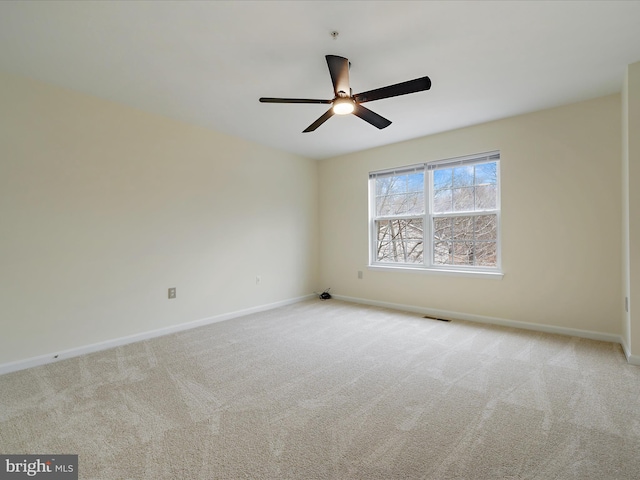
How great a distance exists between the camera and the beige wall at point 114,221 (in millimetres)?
2609

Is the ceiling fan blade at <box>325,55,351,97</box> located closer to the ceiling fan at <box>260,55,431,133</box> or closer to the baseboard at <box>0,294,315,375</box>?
the ceiling fan at <box>260,55,431,133</box>

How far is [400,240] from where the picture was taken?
4.71 metres

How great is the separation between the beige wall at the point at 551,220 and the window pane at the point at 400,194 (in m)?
0.32

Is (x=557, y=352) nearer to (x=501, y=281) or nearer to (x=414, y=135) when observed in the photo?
(x=501, y=281)

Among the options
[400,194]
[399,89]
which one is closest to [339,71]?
[399,89]

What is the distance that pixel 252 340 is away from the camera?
326 centimetres

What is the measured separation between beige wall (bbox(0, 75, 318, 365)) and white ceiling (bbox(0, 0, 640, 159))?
0.38m

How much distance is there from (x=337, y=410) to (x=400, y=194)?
3.46 meters

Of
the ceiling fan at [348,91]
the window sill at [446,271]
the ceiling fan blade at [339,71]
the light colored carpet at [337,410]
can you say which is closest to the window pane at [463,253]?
the window sill at [446,271]

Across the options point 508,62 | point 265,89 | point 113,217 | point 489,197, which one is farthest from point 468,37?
point 113,217

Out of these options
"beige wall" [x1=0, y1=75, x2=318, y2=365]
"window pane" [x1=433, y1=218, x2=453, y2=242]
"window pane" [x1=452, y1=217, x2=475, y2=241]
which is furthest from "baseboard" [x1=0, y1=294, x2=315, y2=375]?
"window pane" [x1=452, y1=217, x2=475, y2=241]

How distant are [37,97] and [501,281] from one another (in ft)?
16.7

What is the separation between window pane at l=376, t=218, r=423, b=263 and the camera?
14.9 feet

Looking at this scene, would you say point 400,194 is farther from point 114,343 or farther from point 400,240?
point 114,343
